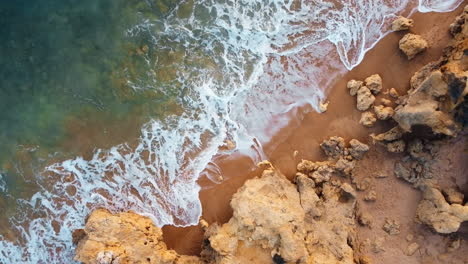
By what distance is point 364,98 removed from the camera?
6.97 meters

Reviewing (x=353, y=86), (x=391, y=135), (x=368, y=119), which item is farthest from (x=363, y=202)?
(x=353, y=86)

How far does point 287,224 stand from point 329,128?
7.43 ft

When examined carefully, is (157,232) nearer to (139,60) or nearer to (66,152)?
(66,152)

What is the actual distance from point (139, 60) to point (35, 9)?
273 centimetres

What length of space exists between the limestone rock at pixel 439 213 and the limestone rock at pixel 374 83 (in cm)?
209

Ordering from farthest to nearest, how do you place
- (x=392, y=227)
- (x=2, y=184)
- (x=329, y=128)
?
(x=2, y=184) < (x=329, y=128) < (x=392, y=227)

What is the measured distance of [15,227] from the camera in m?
8.16

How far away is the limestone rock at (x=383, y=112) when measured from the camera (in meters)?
6.79

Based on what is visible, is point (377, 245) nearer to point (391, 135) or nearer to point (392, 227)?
point (392, 227)

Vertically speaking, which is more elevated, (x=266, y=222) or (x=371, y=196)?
(x=266, y=222)

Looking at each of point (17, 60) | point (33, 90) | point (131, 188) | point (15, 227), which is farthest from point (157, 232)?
point (17, 60)

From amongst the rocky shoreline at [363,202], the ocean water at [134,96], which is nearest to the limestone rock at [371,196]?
the rocky shoreline at [363,202]

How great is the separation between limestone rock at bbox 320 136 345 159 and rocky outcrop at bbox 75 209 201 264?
11.5 feet

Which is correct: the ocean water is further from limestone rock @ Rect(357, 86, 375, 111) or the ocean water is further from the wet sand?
limestone rock @ Rect(357, 86, 375, 111)
